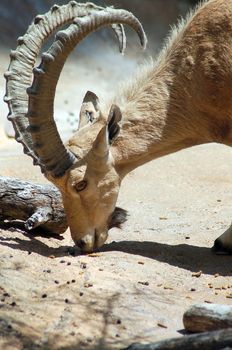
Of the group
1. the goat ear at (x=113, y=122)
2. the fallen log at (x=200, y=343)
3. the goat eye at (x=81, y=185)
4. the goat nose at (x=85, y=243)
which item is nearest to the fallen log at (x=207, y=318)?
the fallen log at (x=200, y=343)

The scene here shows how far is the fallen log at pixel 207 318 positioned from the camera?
6203mm

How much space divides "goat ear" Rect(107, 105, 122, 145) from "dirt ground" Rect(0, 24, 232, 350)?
4.04ft

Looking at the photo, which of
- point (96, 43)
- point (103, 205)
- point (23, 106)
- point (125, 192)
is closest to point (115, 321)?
point (103, 205)

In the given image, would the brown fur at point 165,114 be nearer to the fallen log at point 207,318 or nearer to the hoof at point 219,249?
the hoof at point 219,249

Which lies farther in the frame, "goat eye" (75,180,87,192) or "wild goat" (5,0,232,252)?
"goat eye" (75,180,87,192)

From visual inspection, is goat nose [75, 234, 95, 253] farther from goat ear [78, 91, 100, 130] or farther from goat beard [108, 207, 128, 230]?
goat ear [78, 91, 100, 130]

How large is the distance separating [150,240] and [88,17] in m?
3.02

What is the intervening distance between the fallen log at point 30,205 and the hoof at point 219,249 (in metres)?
1.68

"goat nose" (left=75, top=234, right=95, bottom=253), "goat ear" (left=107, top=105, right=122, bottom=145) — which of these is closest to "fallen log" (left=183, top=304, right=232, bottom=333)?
"goat nose" (left=75, top=234, right=95, bottom=253)

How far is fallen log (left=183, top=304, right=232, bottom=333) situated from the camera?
6203 millimetres

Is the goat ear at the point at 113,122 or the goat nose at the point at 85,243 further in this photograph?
the goat nose at the point at 85,243

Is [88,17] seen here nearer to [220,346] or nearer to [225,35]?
[225,35]

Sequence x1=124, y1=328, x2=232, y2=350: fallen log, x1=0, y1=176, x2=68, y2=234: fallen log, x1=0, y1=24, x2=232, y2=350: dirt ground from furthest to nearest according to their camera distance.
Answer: x1=0, y1=176, x2=68, y2=234: fallen log < x1=0, y1=24, x2=232, y2=350: dirt ground < x1=124, y1=328, x2=232, y2=350: fallen log

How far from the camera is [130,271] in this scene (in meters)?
8.22
